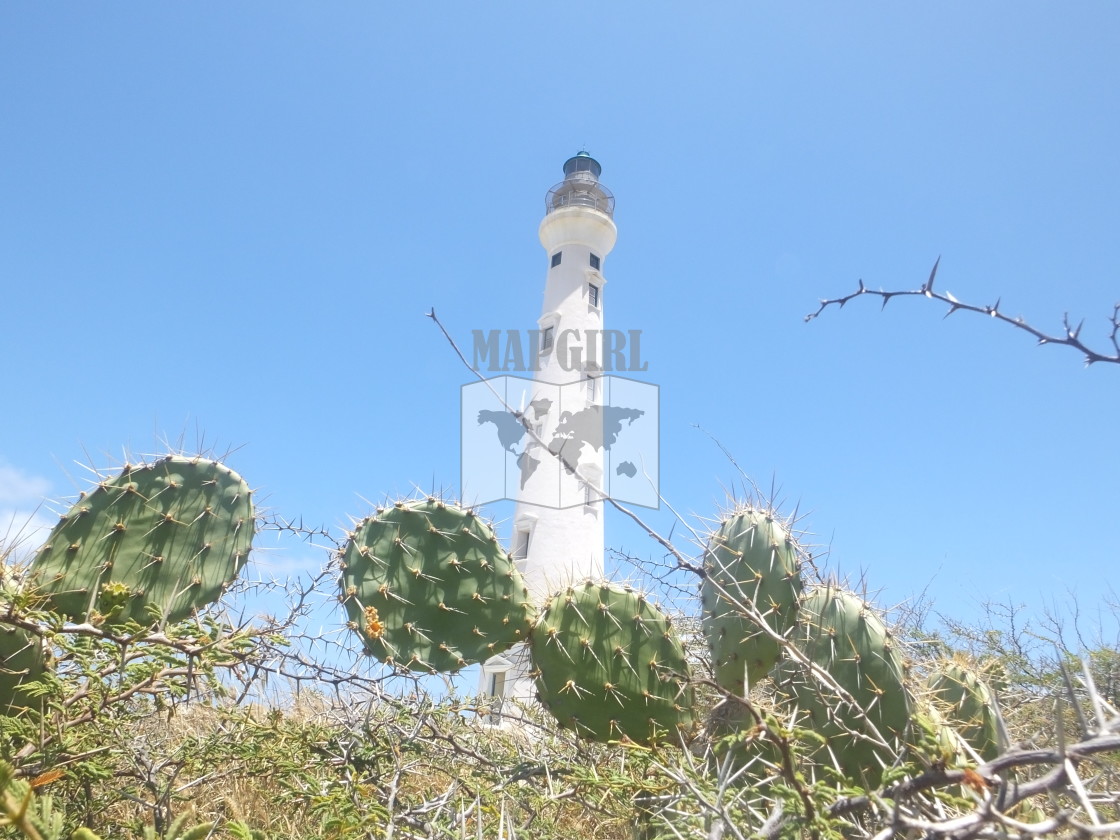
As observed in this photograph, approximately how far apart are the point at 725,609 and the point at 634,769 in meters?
0.72

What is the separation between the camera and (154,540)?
2.24 meters

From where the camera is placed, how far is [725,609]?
2225 mm

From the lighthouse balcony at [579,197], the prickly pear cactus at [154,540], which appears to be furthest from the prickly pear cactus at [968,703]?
the lighthouse balcony at [579,197]

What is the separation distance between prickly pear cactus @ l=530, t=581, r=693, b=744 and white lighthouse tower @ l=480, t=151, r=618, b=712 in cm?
722

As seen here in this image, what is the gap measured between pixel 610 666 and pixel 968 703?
1.15 meters

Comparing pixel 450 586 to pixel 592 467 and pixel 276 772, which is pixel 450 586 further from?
pixel 592 467

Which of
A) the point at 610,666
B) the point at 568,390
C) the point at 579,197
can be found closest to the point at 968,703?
the point at 610,666

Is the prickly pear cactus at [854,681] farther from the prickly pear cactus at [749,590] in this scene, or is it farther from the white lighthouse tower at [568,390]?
the white lighthouse tower at [568,390]

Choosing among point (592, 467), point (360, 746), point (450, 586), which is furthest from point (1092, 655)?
point (592, 467)

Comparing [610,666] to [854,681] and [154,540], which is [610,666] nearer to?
[854,681]

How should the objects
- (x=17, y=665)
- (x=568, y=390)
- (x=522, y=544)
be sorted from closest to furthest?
(x=17, y=665)
(x=522, y=544)
(x=568, y=390)

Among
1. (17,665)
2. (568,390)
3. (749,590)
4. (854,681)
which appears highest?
(568,390)

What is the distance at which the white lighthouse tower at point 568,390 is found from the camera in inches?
476

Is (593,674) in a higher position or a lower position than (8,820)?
higher
